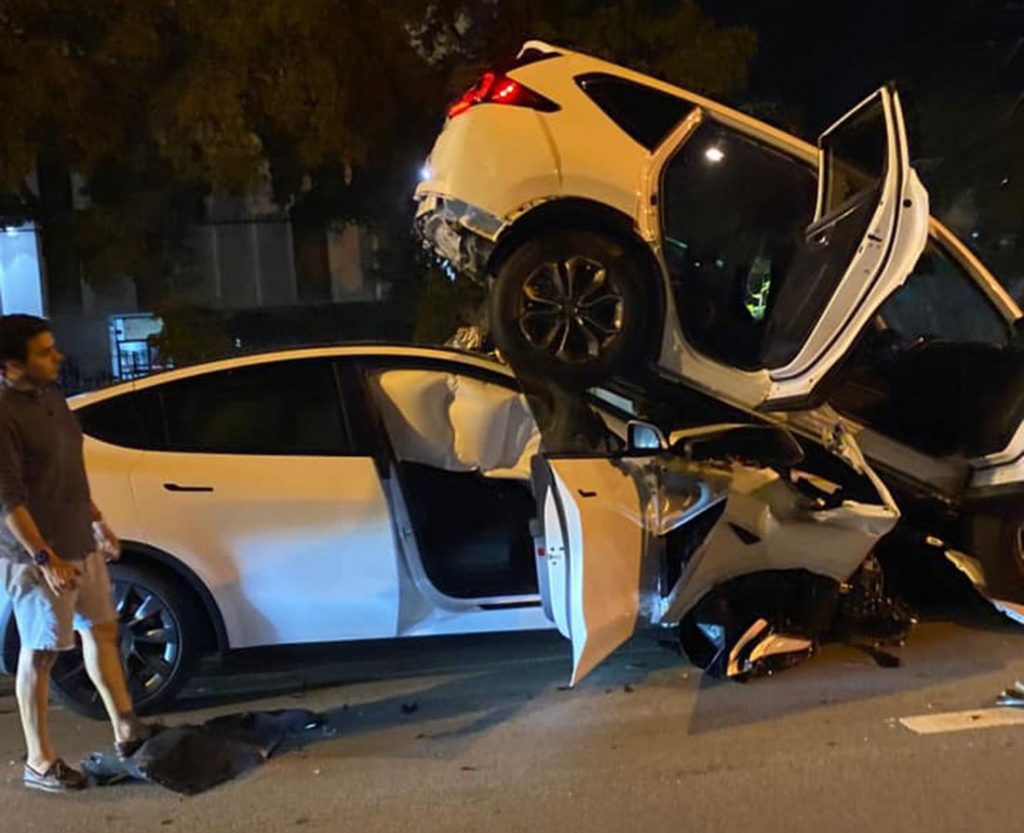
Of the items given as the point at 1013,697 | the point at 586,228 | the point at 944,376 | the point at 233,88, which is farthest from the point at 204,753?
the point at 233,88

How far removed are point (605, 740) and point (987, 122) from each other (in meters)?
11.5

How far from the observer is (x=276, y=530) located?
191 inches

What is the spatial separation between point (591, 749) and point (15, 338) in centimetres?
263

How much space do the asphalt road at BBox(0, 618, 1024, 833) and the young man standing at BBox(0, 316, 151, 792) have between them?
1.29 feet

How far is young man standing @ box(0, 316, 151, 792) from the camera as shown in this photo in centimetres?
390

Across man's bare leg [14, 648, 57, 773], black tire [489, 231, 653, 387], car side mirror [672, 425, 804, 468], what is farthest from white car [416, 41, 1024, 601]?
man's bare leg [14, 648, 57, 773]

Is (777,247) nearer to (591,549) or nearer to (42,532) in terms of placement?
(591,549)

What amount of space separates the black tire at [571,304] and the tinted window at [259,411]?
884mm

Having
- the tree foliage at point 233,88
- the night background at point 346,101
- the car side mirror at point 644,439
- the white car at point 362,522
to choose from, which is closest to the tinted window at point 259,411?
the white car at point 362,522

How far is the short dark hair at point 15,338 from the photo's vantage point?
155 inches

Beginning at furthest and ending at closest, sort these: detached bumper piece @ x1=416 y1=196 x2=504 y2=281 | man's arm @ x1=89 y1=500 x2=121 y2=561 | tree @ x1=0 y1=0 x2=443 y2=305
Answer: tree @ x1=0 y1=0 x2=443 y2=305, detached bumper piece @ x1=416 y1=196 x2=504 y2=281, man's arm @ x1=89 y1=500 x2=121 y2=561

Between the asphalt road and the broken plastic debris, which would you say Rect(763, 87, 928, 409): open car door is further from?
the broken plastic debris

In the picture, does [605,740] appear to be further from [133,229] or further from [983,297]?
[133,229]

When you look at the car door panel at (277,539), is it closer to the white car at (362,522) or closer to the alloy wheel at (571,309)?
the white car at (362,522)
